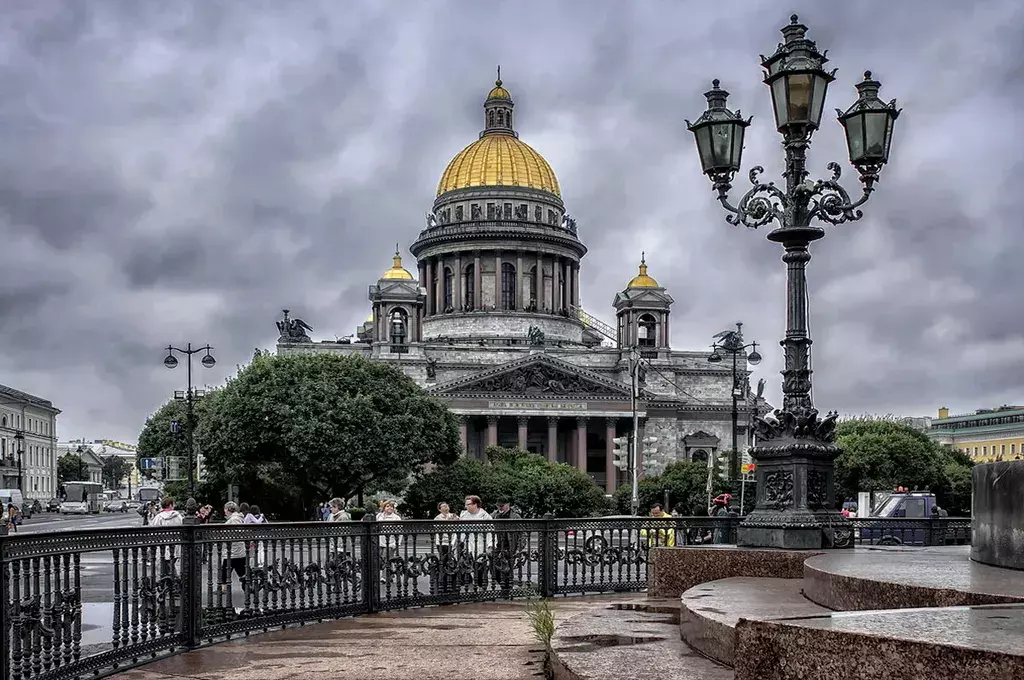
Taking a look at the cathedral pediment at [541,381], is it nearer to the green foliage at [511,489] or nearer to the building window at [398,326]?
the building window at [398,326]

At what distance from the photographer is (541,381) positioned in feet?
289

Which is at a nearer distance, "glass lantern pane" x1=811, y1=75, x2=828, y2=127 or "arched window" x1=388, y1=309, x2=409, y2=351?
"glass lantern pane" x1=811, y1=75, x2=828, y2=127

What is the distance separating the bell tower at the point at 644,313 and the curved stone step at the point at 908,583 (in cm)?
8555

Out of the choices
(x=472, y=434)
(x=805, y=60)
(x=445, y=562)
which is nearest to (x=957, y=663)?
(x=805, y=60)

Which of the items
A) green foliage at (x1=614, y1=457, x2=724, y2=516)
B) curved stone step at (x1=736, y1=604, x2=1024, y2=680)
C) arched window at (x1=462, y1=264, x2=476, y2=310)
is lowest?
green foliage at (x1=614, y1=457, x2=724, y2=516)

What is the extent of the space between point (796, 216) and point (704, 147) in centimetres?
129

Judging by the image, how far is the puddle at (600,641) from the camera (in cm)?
741

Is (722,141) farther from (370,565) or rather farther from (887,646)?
(887,646)

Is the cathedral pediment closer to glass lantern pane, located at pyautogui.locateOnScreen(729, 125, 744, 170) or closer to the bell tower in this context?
the bell tower

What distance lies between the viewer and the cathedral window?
91.9m

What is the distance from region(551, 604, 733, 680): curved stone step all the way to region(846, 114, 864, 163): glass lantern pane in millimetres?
5708

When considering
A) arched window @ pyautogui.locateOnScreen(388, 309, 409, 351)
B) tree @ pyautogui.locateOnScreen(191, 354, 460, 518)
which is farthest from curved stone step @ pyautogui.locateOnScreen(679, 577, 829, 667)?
arched window @ pyautogui.locateOnScreen(388, 309, 409, 351)

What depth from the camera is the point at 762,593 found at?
8680 mm

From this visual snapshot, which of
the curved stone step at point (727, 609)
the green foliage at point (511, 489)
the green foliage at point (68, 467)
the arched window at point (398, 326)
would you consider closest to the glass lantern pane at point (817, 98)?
the curved stone step at point (727, 609)
